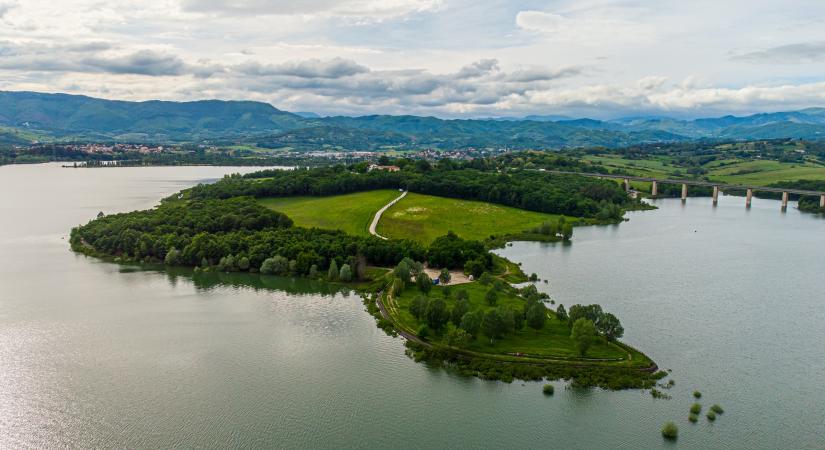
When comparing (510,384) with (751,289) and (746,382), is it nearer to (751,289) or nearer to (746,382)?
(746,382)

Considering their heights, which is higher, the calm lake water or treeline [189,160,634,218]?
treeline [189,160,634,218]

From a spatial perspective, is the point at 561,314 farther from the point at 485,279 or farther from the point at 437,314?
the point at 485,279

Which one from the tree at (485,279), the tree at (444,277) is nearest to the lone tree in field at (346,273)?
the tree at (444,277)

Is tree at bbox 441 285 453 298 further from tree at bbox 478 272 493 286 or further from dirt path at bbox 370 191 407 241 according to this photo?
dirt path at bbox 370 191 407 241

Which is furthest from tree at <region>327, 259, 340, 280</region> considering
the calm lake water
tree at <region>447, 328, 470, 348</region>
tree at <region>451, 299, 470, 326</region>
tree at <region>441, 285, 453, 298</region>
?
tree at <region>447, 328, 470, 348</region>

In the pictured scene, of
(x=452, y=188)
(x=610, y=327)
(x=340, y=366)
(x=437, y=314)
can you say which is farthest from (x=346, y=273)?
(x=452, y=188)

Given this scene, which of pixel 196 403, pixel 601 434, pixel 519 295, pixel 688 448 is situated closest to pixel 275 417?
pixel 196 403
